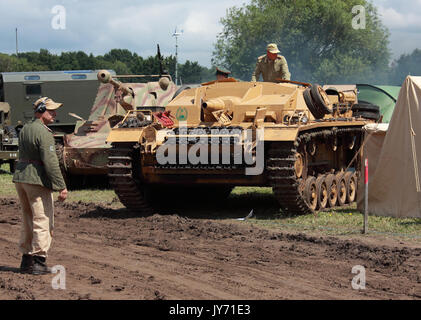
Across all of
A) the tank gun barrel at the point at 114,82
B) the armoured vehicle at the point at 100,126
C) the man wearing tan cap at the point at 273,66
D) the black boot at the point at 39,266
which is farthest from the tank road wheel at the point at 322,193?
the black boot at the point at 39,266

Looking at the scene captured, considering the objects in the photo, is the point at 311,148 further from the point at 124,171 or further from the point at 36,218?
the point at 36,218

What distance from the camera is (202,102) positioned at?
13633mm

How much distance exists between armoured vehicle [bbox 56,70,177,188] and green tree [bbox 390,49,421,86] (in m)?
30.5

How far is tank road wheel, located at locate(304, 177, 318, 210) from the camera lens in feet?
40.4

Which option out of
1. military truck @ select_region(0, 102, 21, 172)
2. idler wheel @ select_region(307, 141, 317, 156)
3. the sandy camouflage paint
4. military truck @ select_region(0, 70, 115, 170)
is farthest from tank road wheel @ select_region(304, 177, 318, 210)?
military truck @ select_region(0, 70, 115, 170)

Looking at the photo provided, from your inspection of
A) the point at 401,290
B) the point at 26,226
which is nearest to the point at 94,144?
the point at 26,226

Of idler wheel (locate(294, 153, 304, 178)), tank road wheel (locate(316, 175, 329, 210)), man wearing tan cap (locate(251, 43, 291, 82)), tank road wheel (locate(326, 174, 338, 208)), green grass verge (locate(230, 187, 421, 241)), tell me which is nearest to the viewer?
green grass verge (locate(230, 187, 421, 241))

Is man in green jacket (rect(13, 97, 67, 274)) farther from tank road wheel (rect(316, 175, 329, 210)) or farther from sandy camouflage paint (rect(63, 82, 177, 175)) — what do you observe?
sandy camouflage paint (rect(63, 82, 177, 175))

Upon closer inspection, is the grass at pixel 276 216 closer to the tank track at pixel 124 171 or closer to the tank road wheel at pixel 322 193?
the tank road wheel at pixel 322 193

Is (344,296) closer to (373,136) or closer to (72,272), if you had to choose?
(72,272)

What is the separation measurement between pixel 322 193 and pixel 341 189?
1230mm

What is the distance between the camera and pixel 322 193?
13172 mm

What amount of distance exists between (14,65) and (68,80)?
48.5 m

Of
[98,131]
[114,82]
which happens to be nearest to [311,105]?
[114,82]
